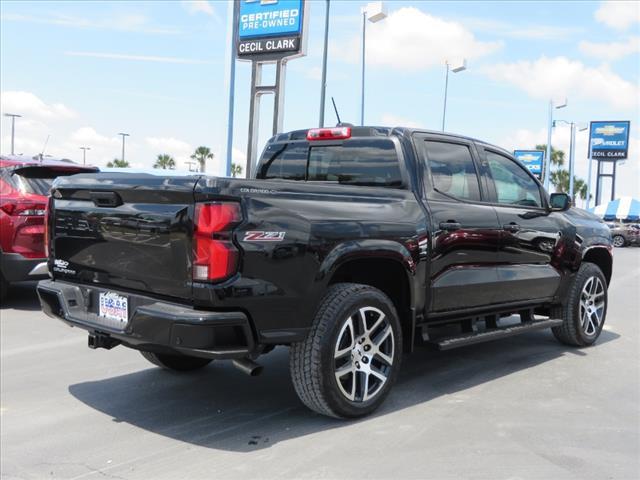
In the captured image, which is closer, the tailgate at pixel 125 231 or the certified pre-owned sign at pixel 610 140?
the tailgate at pixel 125 231

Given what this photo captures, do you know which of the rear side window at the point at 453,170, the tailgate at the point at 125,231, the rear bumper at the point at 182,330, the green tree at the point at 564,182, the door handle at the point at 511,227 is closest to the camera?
the rear bumper at the point at 182,330

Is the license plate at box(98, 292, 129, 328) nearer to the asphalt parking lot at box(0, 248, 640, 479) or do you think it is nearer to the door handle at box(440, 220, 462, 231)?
the asphalt parking lot at box(0, 248, 640, 479)

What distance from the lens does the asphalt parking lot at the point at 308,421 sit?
3.48 metres

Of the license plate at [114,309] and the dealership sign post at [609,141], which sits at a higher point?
the dealership sign post at [609,141]

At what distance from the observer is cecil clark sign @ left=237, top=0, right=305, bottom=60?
14867 millimetres

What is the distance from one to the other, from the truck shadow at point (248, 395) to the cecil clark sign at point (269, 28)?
411 inches

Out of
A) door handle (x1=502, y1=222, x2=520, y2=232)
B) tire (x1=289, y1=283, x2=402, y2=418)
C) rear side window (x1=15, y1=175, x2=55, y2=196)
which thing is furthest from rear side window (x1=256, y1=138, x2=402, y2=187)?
rear side window (x1=15, y1=175, x2=55, y2=196)

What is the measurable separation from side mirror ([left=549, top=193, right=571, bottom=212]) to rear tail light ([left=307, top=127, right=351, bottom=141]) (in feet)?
7.39

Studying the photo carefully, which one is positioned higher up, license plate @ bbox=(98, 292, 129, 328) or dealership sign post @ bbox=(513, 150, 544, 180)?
dealership sign post @ bbox=(513, 150, 544, 180)

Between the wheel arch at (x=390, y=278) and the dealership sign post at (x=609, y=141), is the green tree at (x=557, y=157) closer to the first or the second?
the dealership sign post at (x=609, y=141)

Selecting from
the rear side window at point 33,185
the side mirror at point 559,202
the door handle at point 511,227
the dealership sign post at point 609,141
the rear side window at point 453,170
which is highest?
the dealership sign post at point 609,141

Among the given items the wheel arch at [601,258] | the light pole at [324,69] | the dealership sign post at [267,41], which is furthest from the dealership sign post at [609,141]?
the wheel arch at [601,258]

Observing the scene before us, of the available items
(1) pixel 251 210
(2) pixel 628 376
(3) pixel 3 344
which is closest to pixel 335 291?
(1) pixel 251 210

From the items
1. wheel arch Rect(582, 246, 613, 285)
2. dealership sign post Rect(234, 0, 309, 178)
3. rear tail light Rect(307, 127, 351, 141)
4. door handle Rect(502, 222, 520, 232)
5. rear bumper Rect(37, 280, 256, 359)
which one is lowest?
rear bumper Rect(37, 280, 256, 359)
